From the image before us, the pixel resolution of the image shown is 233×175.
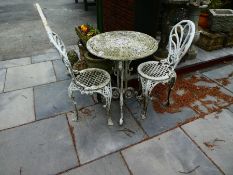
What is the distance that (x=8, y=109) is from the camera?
3.72 meters

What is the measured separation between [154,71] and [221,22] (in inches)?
113

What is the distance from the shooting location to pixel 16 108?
12.3 ft

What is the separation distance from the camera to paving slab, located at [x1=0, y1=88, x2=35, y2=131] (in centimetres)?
346

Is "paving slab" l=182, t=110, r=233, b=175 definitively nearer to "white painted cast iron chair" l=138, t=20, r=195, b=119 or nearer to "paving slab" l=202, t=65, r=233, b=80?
"white painted cast iron chair" l=138, t=20, r=195, b=119

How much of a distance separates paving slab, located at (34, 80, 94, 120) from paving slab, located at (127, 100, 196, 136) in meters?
0.81

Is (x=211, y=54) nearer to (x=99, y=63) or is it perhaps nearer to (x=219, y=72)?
(x=219, y=72)

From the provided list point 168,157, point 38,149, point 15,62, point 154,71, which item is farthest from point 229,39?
point 15,62

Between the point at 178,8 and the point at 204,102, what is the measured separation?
76.3 inches

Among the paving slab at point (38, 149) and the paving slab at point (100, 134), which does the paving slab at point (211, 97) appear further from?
the paving slab at point (38, 149)

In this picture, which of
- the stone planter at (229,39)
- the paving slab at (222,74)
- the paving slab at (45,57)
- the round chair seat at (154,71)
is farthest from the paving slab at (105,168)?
the stone planter at (229,39)

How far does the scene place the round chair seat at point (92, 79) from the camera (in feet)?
10.2

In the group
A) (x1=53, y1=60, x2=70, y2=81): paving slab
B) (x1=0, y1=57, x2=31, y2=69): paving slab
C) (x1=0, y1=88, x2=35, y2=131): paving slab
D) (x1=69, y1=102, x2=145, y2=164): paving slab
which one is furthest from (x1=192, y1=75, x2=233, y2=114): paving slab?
(x1=0, y1=57, x2=31, y2=69): paving slab

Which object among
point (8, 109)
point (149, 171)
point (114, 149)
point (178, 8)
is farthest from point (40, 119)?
point (178, 8)

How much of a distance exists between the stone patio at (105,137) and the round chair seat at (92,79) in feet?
2.01
